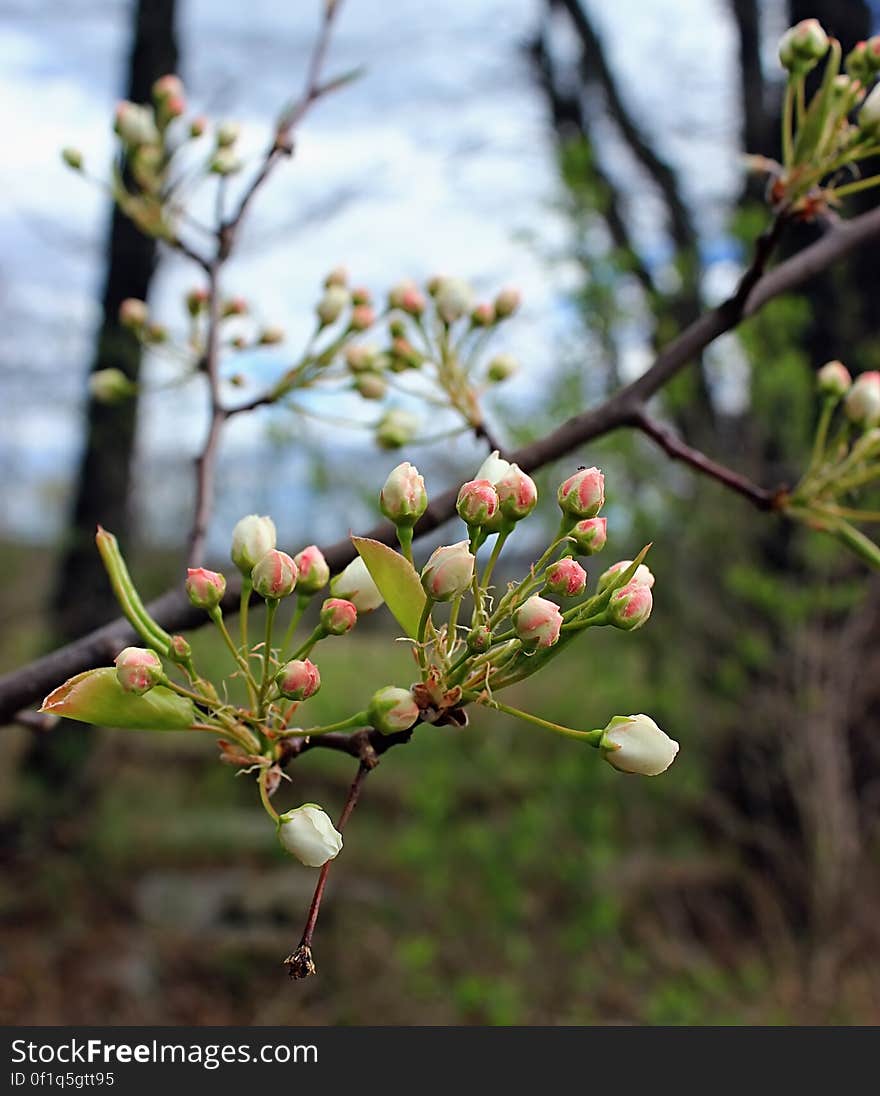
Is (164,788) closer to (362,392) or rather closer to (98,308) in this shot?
(98,308)

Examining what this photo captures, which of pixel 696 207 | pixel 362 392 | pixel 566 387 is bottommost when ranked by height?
pixel 362 392

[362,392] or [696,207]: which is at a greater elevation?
[696,207]

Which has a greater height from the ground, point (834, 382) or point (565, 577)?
point (834, 382)

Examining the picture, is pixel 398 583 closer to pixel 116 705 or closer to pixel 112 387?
pixel 116 705

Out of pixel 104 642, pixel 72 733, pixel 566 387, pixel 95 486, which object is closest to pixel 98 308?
pixel 95 486

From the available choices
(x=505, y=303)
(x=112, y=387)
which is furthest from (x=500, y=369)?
(x=112, y=387)

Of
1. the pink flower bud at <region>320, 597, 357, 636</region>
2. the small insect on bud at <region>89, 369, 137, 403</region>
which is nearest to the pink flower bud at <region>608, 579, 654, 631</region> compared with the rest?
the pink flower bud at <region>320, 597, 357, 636</region>

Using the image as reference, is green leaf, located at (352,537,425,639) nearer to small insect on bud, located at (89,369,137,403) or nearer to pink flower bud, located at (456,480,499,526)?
pink flower bud, located at (456,480,499,526)
